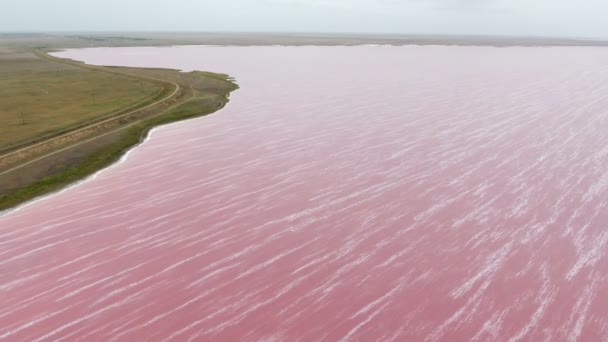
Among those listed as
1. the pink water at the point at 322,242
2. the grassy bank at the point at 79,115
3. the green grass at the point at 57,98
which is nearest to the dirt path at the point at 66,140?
the grassy bank at the point at 79,115

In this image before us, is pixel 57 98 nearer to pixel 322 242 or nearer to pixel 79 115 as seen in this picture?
pixel 79 115

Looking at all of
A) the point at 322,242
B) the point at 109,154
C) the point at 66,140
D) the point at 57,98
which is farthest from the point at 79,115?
the point at 322,242

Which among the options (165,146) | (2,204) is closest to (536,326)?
(2,204)

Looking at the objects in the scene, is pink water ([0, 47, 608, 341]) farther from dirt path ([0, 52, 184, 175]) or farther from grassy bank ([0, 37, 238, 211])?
dirt path ([0, 52, 184, 175])

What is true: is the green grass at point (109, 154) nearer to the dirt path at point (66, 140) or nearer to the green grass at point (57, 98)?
the dirt path at point (66, 140)

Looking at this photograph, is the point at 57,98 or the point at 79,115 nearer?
the point at 79,115

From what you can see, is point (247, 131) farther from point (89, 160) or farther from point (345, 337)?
point (345, 337)

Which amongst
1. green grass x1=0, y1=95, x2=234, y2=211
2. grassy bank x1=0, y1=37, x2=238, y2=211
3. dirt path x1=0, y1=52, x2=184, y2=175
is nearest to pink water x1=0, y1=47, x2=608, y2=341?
green grass x1=0, y1=95, x2=234, y2=211
